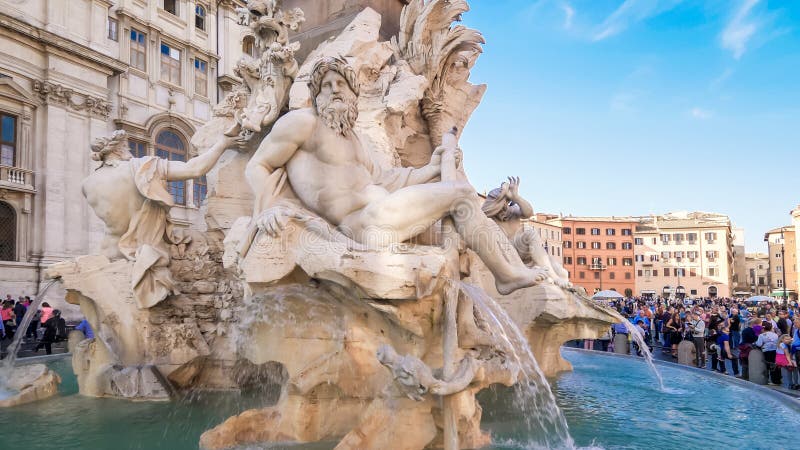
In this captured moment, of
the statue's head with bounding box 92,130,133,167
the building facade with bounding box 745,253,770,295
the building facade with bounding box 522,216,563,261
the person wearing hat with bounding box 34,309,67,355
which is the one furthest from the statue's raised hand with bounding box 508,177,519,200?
the building facade with bounding box 745,253,770,295

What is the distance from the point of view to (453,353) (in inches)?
156

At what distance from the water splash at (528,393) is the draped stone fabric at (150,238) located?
11.4ft

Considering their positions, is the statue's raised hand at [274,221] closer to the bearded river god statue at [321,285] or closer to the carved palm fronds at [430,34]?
the bearded river god statue at [321,285]

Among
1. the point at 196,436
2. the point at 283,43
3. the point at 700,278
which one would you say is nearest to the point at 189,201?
the point at 283,43

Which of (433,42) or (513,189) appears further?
(433,42)

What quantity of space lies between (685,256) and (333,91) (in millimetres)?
71368

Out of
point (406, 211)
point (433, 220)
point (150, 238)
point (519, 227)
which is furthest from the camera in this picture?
point (519, 227)

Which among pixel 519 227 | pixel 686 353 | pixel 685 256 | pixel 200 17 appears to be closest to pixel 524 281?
pixel 519 227

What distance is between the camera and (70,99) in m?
22.2

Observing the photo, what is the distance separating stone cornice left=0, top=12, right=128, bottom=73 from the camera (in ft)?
66.5

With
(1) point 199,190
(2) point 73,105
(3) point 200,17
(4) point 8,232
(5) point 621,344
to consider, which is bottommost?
(5) point 621,344

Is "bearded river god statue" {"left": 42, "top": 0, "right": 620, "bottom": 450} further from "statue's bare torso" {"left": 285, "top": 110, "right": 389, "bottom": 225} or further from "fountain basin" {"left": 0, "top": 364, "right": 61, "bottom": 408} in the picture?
"fountain basin" {"left": 0, "top": 364, "right": 61, "bottom": 408}

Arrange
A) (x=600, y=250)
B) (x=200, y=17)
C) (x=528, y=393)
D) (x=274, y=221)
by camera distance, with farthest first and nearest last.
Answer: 1. (x=600, y=250)
2. (x=200, y=17)
3. (x=528, y=393)
4. (x=274, y=221)

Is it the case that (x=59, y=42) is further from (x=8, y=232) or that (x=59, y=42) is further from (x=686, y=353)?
(x=686, y=353)
